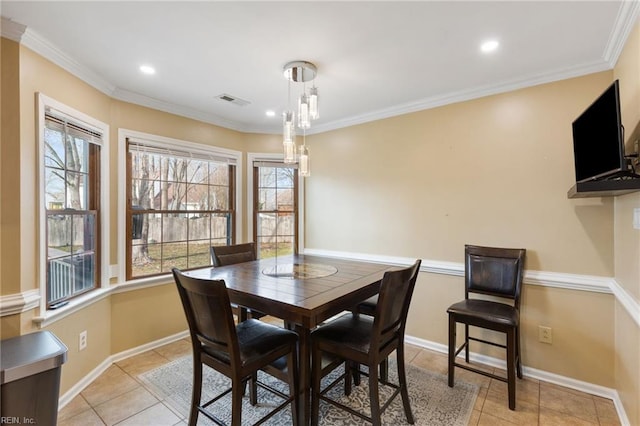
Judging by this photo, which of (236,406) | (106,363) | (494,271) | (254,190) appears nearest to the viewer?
(236,406)

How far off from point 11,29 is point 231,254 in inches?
84.5

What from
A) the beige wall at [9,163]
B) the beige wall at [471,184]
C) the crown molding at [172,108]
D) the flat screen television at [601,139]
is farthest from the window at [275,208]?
the flat screen television at [601,139]

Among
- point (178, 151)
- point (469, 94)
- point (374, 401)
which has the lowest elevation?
point (374, 401)

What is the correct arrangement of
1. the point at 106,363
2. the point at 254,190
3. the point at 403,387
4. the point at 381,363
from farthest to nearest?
the point at 254,190 < the point at 106,363 < the point at 381,363 < the point at 403,387

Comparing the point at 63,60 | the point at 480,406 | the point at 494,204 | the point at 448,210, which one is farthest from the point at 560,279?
the point at 63,60

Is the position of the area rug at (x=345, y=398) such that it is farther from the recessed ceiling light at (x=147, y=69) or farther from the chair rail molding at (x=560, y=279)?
the recessed ceiling light at (x=147, y=69)

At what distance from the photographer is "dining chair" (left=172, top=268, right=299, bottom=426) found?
1.53 m

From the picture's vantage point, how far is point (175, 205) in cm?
334

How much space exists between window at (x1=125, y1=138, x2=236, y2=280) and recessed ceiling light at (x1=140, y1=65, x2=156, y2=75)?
0.76 m

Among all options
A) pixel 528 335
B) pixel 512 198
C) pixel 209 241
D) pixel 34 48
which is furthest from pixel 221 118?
pixel 528 335

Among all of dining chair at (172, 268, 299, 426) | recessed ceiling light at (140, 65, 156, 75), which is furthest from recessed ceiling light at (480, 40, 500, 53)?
recessed ceiling light at (140, 65, 156, 75)

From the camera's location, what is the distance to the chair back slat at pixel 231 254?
109 inches

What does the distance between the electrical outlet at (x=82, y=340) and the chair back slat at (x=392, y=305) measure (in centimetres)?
234

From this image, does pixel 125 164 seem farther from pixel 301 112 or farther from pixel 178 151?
pixel 301 112
